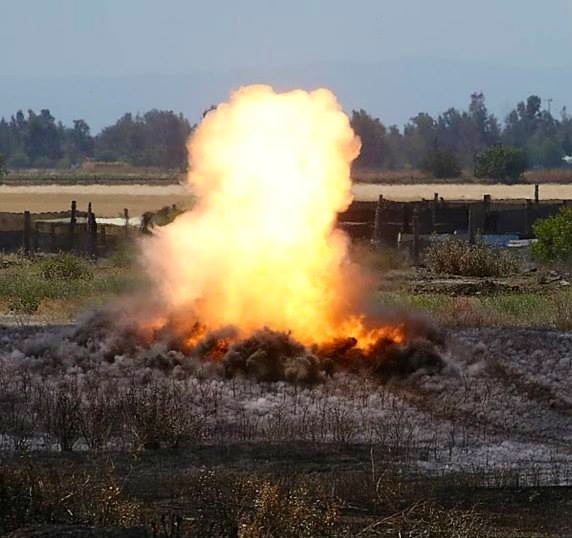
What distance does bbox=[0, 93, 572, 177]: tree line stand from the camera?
14075cm

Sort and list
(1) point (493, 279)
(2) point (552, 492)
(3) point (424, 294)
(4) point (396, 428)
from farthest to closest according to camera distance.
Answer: (1) point (493, 279) → (3) point (424, 294) → (4) point (396, 428) → (2) point (552, 492)

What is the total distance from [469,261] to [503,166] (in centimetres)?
6726

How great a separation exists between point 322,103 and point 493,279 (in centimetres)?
1197

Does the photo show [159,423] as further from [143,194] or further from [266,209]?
[143,194]

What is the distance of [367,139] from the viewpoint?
5128 inches

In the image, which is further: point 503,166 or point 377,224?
point 503,166

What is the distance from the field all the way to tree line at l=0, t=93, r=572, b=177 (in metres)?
102

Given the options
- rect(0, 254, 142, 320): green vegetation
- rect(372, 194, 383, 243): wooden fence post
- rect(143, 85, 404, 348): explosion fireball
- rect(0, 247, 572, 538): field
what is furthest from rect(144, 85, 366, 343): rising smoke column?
rect(372, 194, 383, 243): wooden fence post

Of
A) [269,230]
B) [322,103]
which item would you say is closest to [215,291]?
[269,230]

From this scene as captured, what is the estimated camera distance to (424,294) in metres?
33.8

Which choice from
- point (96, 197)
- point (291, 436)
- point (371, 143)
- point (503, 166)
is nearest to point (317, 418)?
point (291, 436)

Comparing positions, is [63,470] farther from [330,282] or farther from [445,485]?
[330,282]

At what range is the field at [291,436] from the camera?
516 inches

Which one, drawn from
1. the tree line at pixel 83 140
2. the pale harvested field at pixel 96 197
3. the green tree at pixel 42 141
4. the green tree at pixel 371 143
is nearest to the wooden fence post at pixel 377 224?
the pale harvested field at pixel 96 197
